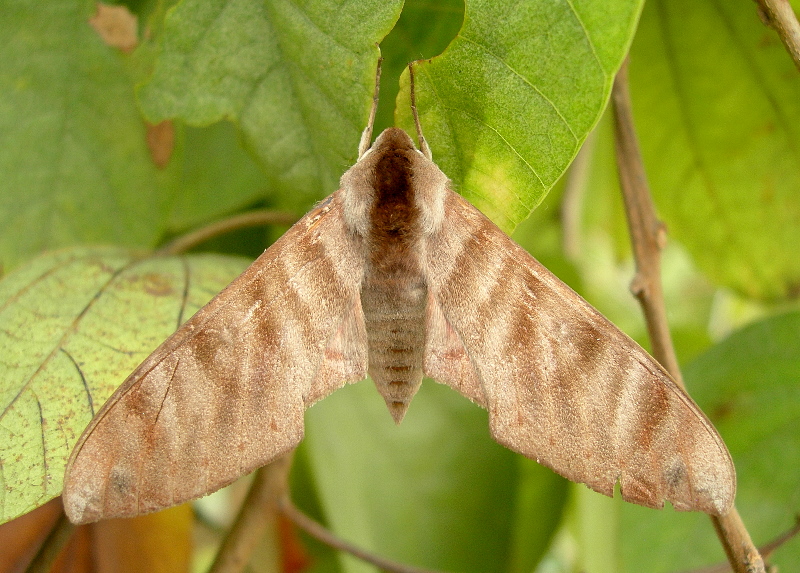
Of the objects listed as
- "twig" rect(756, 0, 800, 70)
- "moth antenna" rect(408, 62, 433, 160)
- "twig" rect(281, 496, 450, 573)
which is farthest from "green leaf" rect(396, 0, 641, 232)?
"twig" rect(281, 496, 450, 573)

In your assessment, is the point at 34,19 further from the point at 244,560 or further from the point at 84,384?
the point at 244,560

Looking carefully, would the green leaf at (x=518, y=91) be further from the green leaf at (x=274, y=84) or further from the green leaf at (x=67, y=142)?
the green leaf at (x=67, y=142)

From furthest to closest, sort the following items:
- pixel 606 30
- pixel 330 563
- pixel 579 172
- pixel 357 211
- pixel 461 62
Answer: pixel 579 172 < pixel 330 563 < pixel 357 211 < pixel 461 62 < pixel 606 30

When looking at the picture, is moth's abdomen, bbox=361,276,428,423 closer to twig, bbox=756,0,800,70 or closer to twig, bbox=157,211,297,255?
twig, bbox=157,211,297,255

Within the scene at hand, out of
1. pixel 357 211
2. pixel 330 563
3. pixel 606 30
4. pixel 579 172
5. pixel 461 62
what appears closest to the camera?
pixel 606 30

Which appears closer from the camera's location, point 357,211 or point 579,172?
point 357,211

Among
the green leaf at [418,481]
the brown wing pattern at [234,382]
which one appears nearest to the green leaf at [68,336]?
the brown wing pattern at [234,382]

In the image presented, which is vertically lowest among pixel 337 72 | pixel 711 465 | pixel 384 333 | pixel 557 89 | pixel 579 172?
pixel 579 172

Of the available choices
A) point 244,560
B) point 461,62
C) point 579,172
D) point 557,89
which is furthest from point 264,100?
point 579,172
